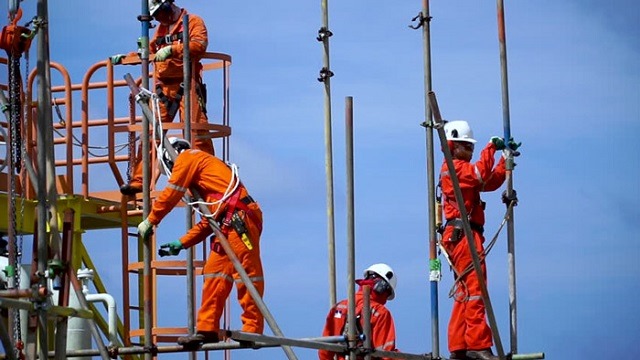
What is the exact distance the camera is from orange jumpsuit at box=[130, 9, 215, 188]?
20.8m

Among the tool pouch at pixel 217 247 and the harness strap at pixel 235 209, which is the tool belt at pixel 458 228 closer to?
the harness strap at pixel 235 209

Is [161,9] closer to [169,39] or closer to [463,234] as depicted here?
[169,39]

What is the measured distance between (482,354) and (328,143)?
140 inches

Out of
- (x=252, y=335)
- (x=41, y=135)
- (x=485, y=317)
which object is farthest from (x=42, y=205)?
(x=485, y=317)

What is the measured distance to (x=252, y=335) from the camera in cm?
1742

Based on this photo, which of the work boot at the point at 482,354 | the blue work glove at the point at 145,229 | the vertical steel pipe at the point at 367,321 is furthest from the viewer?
the work boot at the point at 482,354

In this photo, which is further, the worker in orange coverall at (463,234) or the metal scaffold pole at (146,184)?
→ the worker in orange coverall at (463,234)

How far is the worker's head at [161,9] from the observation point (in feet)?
70.7

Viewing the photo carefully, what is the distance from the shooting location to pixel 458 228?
776 inches

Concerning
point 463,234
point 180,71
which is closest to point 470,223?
point 463,234

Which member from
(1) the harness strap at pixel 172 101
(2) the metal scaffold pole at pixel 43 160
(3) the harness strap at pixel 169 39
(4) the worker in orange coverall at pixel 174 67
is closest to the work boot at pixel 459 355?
(4) the worker in orange coverall at pixel 174 67

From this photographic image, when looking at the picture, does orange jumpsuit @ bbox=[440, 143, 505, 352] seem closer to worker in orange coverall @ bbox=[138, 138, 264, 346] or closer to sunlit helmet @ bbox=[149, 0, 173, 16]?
worker in orange coverall @ bbox=[138, 138, 264, 346]

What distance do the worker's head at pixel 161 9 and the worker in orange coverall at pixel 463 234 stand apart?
150 inches

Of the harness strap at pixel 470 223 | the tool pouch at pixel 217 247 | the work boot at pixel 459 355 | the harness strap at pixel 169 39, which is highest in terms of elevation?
the harness strap at pixel 169 39
